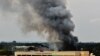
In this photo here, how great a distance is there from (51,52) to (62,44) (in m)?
4.45

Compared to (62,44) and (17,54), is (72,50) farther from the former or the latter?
(17,54)

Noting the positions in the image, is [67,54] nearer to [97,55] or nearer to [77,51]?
[77,51]

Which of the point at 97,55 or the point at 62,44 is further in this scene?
the point at 97,55

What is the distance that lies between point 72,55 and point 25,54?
1328 centimetres

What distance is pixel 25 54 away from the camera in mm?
115500

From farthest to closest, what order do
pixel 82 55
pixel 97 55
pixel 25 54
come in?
pixel 97 55 < pixel 25 54 < pixel 82 55

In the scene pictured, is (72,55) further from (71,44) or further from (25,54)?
(25,54)

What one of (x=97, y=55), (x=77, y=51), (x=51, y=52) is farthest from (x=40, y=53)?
(x=97, y=55)

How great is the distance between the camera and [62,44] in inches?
4574

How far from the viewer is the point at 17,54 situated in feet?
380

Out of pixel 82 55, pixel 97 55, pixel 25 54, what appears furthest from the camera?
pixel 97 55

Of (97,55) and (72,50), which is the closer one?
(72,50)

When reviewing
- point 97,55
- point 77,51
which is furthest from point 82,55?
point 97,55

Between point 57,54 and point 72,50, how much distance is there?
4.35 meters
